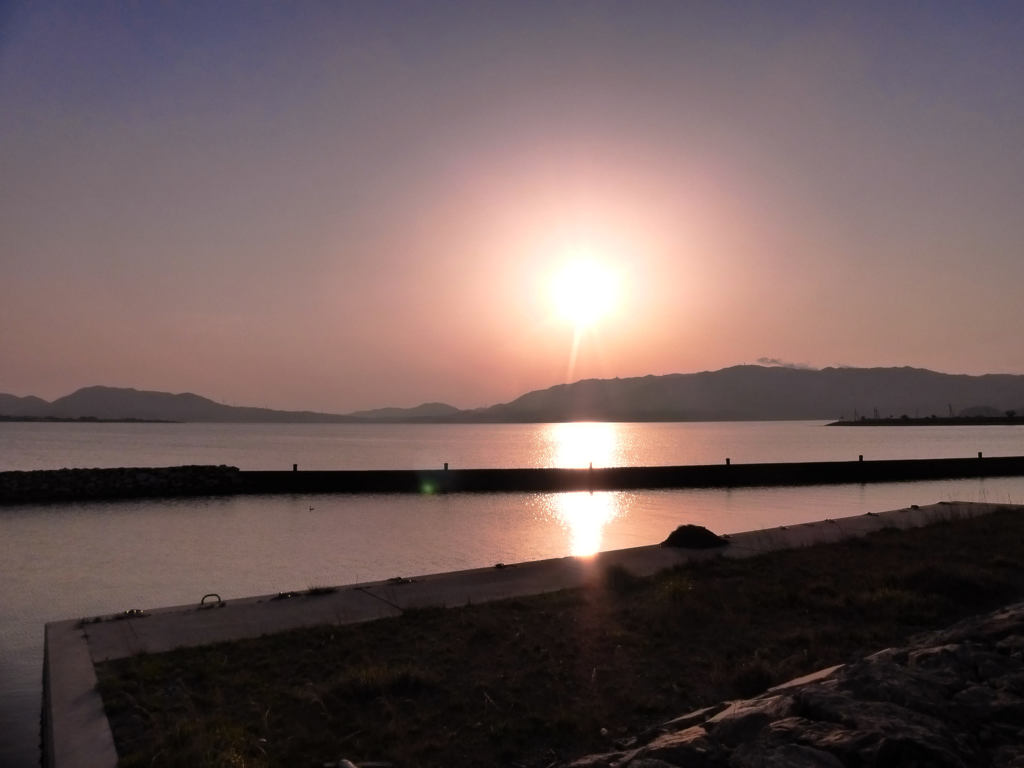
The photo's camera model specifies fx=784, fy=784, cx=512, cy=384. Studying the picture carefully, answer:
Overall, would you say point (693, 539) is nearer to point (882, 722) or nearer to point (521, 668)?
point (521, 668)

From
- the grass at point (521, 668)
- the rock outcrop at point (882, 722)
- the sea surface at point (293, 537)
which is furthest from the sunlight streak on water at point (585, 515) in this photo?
the rock outcrop at point (882, 722)

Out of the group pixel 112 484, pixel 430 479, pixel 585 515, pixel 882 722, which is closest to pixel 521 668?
pixel 882 722

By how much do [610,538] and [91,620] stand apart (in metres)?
17.6

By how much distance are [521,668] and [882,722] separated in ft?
14.1

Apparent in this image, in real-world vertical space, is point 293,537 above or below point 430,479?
below

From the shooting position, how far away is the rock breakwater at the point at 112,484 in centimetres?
4091

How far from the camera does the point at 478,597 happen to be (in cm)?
1166

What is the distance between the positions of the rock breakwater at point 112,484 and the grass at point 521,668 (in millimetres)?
36896

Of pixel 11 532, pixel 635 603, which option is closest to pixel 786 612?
pixel 635 603

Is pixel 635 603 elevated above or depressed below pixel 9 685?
above

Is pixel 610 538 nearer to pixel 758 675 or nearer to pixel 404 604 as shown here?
pixel 404 604

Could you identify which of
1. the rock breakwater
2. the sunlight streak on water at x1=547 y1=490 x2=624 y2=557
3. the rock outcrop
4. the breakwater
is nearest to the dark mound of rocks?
the sunlight streak on water at x1=547 y1=490 x2=624 y2=557

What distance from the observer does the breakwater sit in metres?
42.1

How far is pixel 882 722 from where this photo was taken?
4.11m
